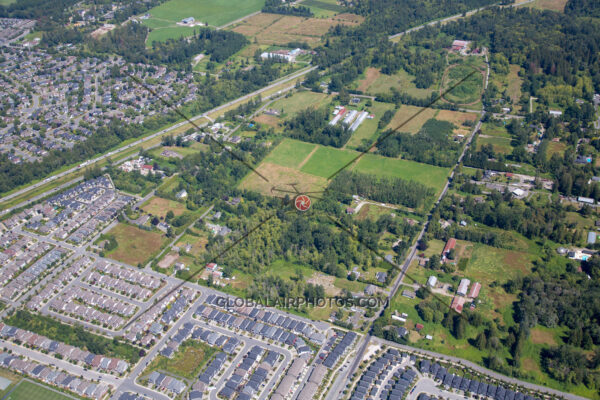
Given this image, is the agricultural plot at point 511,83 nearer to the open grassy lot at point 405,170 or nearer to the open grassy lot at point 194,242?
the open grassy lot at point 405,170

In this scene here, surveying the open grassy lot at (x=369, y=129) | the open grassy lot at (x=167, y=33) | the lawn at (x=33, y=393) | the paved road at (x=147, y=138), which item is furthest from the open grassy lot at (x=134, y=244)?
the open grassy lot at (x=167, y=33)

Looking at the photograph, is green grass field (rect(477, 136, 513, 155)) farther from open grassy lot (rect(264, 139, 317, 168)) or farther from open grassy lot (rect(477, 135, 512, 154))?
open grassy lot (rect(264, 139, 317, 168))

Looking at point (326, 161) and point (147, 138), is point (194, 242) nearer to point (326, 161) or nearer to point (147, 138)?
point (326, 161)

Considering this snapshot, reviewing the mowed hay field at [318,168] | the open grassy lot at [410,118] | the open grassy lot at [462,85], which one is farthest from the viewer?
the open grassy lot at [462,85]

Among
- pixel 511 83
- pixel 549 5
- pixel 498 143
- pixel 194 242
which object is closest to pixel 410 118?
pixel 498 143

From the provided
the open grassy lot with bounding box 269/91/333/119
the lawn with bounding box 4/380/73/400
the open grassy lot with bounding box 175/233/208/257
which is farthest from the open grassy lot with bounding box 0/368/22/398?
the open grassy lot with bounding box 269/91/333/119

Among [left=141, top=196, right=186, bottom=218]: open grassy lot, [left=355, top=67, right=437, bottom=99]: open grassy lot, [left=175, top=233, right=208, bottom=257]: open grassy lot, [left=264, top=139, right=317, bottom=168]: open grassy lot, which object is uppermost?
[left=355, top=67, right=437, bottom=99]: open grassy lot
